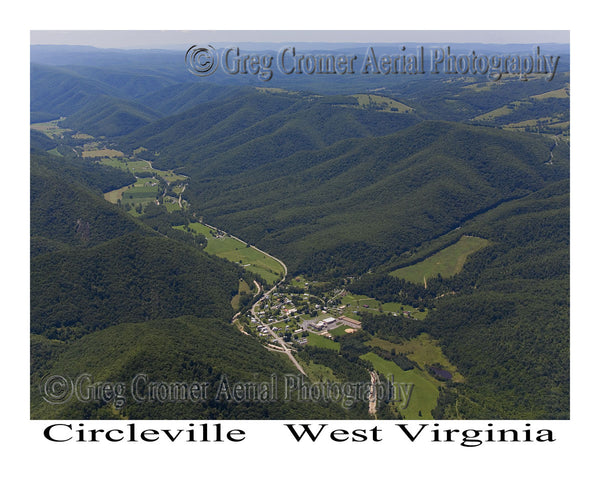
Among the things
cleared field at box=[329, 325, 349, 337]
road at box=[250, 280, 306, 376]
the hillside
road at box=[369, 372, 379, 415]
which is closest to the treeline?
A: cleared field at box=[329, 325, 349, 337]

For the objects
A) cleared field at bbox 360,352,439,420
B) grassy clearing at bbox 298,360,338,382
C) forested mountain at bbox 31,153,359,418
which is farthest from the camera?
grassy clearing at bbox 298,360,338,382

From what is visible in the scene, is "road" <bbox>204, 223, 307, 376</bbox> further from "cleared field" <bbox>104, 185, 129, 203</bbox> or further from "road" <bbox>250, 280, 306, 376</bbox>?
"cleared field" <bbox>104, 185, 129, 203</bbox>

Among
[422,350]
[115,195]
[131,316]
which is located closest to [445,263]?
[422,350]

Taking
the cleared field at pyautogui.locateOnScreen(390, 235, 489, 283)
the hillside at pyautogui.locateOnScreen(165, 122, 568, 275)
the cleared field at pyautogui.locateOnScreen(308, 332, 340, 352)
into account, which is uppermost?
the hillside at pyautogui.locateOnScreen(165, 122, 568, 275)

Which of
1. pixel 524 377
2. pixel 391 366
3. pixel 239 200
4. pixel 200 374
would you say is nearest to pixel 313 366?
pixel 391 366

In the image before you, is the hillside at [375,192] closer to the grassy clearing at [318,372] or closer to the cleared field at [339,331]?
the cleared field at [339,331]

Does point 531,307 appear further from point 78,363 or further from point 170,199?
point 170,199

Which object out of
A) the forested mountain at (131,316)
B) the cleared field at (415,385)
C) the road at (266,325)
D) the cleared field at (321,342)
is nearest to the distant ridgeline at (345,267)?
the forested mountain at (131,316)
